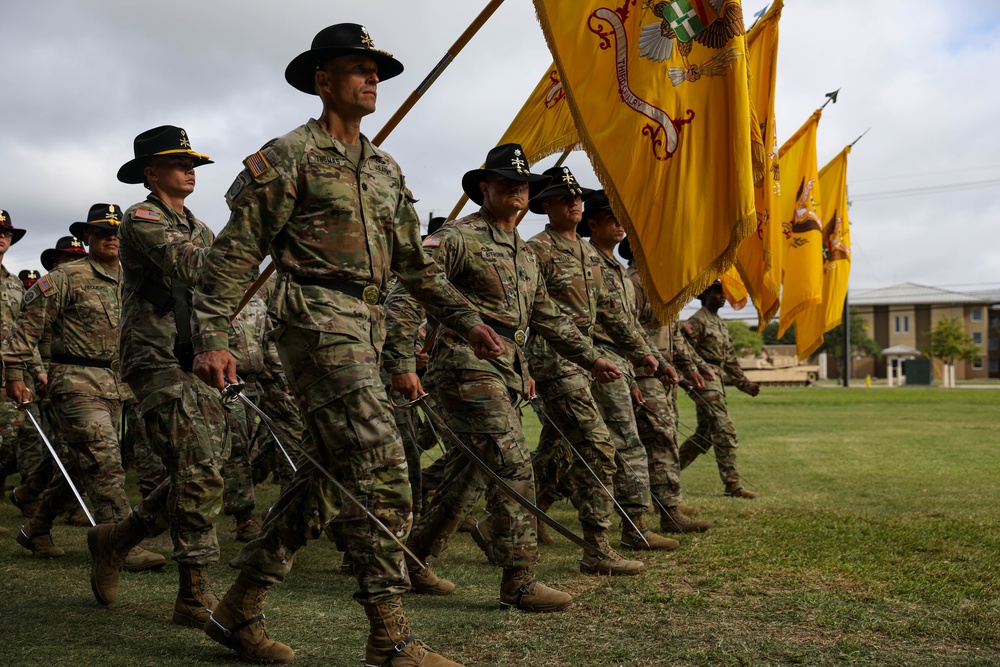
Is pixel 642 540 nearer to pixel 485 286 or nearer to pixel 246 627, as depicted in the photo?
pixel 485 286

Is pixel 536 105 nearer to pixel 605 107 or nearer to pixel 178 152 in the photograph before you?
pixel 605 107

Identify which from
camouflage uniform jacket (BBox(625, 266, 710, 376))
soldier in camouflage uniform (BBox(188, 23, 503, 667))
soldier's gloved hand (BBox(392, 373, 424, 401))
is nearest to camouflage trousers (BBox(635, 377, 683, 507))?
camouflage uniform jacket (BBox(625, 266, 710, 376))

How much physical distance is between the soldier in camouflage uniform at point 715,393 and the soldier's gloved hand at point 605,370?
445 centimetres

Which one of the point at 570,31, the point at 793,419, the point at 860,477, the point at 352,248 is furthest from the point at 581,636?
the point at 793,419

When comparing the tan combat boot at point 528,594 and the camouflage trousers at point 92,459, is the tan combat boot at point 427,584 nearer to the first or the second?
the tan combat boot at point 528,594

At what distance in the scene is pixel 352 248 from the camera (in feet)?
13.9

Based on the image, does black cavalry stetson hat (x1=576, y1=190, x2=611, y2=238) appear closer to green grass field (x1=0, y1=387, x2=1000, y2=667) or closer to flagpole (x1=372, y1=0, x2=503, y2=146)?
green grass field (x1=0, y1=387, x2=1000, y2=667)

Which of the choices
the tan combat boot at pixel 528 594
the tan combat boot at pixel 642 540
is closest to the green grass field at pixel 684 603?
the tan combat boot at pixel 528 594

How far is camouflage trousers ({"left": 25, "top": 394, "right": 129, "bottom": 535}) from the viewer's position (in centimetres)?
688

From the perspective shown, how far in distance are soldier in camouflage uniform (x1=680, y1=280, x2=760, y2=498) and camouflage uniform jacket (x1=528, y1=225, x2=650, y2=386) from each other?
3.70 meters

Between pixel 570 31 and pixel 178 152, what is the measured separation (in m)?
2.54

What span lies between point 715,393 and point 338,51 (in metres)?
7.40

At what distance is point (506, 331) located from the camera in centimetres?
589

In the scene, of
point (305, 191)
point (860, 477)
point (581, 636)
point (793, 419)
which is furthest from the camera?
point (793, 419)
